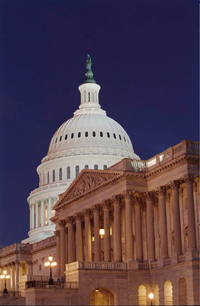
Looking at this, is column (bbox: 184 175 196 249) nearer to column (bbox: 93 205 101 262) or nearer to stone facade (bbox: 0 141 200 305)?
stone facade (bbox: 0 141 200 305)

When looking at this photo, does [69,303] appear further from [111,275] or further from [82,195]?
[82,195]

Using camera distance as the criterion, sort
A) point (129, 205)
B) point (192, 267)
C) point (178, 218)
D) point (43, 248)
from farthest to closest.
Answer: point (43, 248), point (129, 205), point (178, 218), point (192, 267)

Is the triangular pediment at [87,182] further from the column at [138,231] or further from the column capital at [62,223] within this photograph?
the column at [138,231]

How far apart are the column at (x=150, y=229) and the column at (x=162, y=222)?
2.38 meters

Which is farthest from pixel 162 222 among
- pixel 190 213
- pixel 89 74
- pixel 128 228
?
pixel 89 74

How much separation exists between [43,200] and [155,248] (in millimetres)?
78688

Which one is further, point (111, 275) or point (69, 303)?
point (111, 275)

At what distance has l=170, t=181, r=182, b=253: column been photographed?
74688mm

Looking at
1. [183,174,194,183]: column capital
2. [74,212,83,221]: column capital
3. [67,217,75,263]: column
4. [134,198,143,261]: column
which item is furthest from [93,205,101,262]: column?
[183,174,194,183]: column capital

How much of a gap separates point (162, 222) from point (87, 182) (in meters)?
16.3

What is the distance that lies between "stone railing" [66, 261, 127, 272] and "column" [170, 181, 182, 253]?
293 inches

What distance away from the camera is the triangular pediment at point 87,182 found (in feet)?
280

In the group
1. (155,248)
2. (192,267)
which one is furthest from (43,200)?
(192,267)

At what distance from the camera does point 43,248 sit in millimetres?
130250
